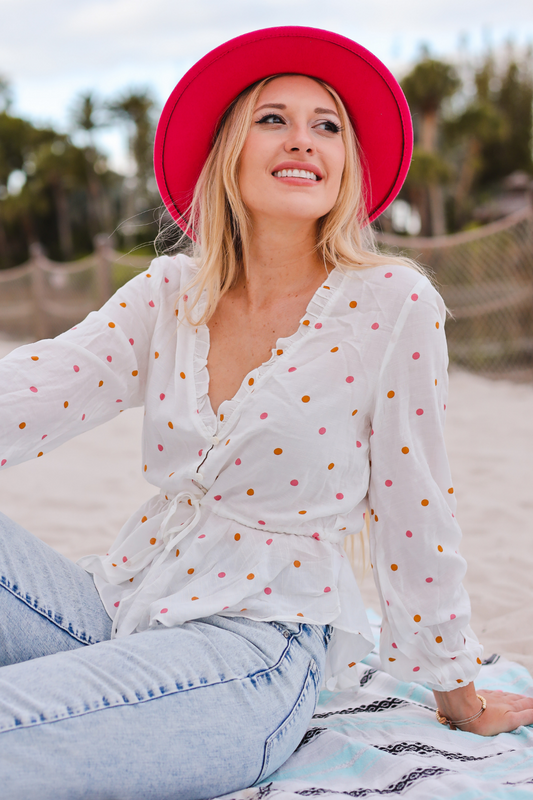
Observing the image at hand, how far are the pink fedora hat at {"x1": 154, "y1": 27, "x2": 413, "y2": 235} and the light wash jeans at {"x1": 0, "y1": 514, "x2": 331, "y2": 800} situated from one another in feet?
3.46

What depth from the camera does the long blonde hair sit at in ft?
5.52

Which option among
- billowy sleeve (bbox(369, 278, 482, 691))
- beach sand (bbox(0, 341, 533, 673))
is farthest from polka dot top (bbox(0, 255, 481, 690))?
beach sand (bbox(0, 341, 533, 673))

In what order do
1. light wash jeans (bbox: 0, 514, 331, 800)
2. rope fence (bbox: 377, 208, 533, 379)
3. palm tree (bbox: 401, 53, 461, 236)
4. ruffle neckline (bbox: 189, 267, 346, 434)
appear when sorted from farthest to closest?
palm tree (bbox: 401, 53, 461, 236), rope fence (bbox: 377, 208, 533, 379), ruffle neckline (bbox: 189, 267, 346, 434), light wash jeans (bbox: 0, 514, 331, 800)

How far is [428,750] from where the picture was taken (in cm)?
143

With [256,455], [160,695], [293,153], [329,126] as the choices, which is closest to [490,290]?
[329,126]

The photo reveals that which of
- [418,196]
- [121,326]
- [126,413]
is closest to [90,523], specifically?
[121,326]

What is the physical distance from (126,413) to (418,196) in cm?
2085

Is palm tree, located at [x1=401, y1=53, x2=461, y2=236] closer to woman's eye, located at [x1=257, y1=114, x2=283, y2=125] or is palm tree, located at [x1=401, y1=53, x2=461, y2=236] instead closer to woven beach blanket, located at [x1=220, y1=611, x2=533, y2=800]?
woman's eye, located at [x1=257, y1=114, x2=283, y2=125]

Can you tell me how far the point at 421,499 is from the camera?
148cm

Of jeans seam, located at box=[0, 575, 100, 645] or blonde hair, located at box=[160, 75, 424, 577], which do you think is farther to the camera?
blonde hair, located at box=[160, 75, 424, 577]

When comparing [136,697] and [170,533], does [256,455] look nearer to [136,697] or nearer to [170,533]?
[170,533]

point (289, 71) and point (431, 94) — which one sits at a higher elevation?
point (431, 94)

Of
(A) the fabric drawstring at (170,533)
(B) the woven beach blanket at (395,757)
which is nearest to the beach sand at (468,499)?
(B) the woven beach blanket at (395,757)

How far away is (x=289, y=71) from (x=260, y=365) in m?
0.73
